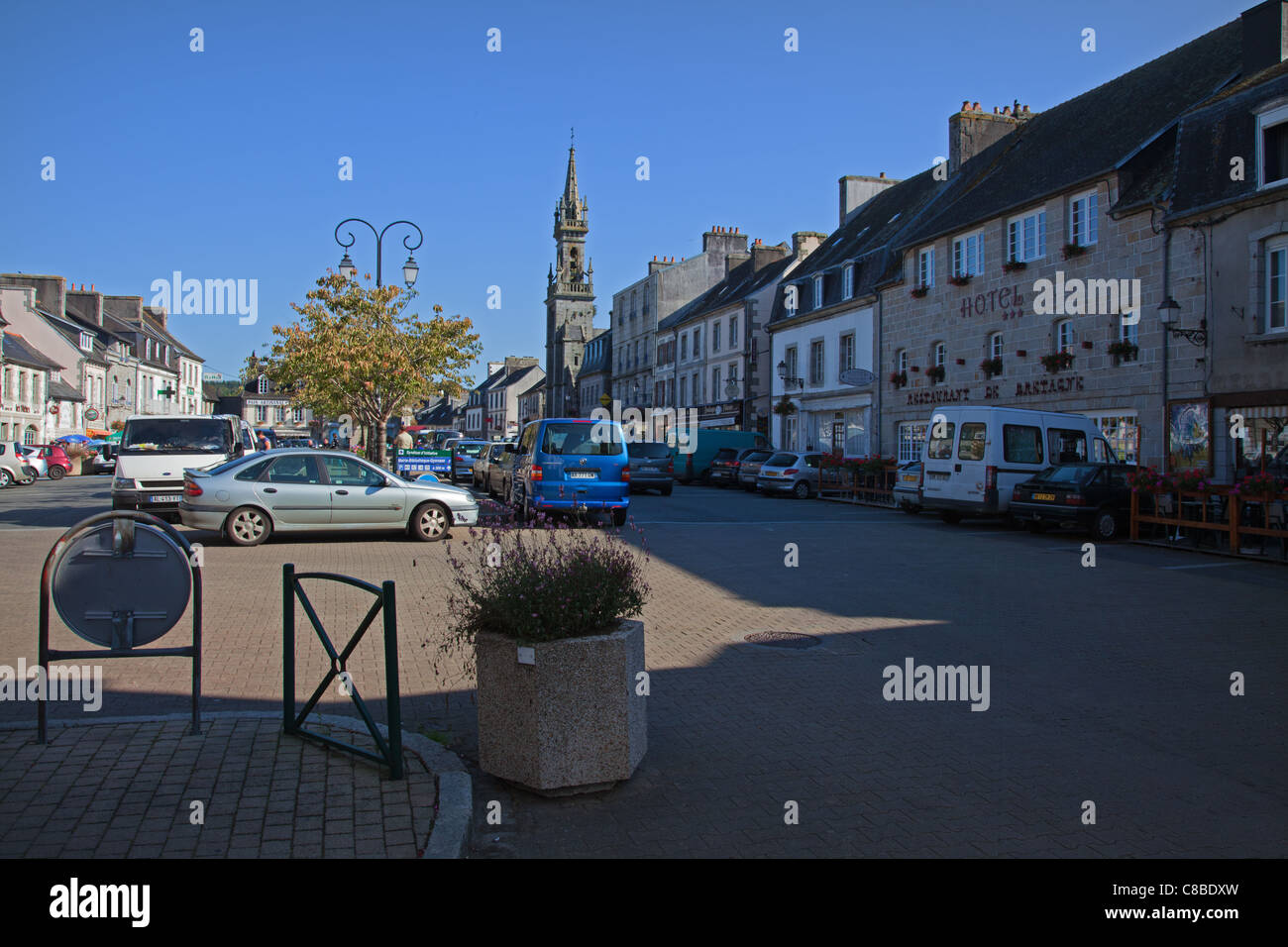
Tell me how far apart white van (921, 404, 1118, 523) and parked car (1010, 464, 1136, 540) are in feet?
2.83

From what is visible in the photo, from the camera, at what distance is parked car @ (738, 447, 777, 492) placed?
31.5m

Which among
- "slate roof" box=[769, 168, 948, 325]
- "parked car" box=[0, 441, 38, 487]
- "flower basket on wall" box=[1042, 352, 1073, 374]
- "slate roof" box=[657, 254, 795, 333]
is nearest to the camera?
"flower basket on wall" box=[1042, 352, 1073, 374]

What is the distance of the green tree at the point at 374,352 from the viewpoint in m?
26.2

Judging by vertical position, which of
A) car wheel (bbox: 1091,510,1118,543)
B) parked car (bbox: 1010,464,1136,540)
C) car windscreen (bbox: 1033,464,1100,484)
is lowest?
car wheel (bbox: 1091,510,1118,543)

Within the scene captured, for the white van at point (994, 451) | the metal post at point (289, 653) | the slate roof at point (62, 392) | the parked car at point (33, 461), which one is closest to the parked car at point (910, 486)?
the white van at point (994, 451)

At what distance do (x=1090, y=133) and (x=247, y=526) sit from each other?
2384 cm

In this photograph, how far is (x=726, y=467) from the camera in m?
34.8

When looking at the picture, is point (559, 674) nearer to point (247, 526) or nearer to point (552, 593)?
point (552, 593)

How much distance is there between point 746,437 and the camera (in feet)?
124

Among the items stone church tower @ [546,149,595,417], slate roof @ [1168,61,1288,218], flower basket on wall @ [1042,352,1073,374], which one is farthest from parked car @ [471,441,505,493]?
stone church tower @ [546,149,595,417]

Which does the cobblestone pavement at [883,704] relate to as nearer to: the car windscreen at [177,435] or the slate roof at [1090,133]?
the car windscreen at [177,435]

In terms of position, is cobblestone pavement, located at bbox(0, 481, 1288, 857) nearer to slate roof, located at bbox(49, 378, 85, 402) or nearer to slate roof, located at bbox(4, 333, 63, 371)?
slate roof, located at bbox(4, 333, 63, 371)
